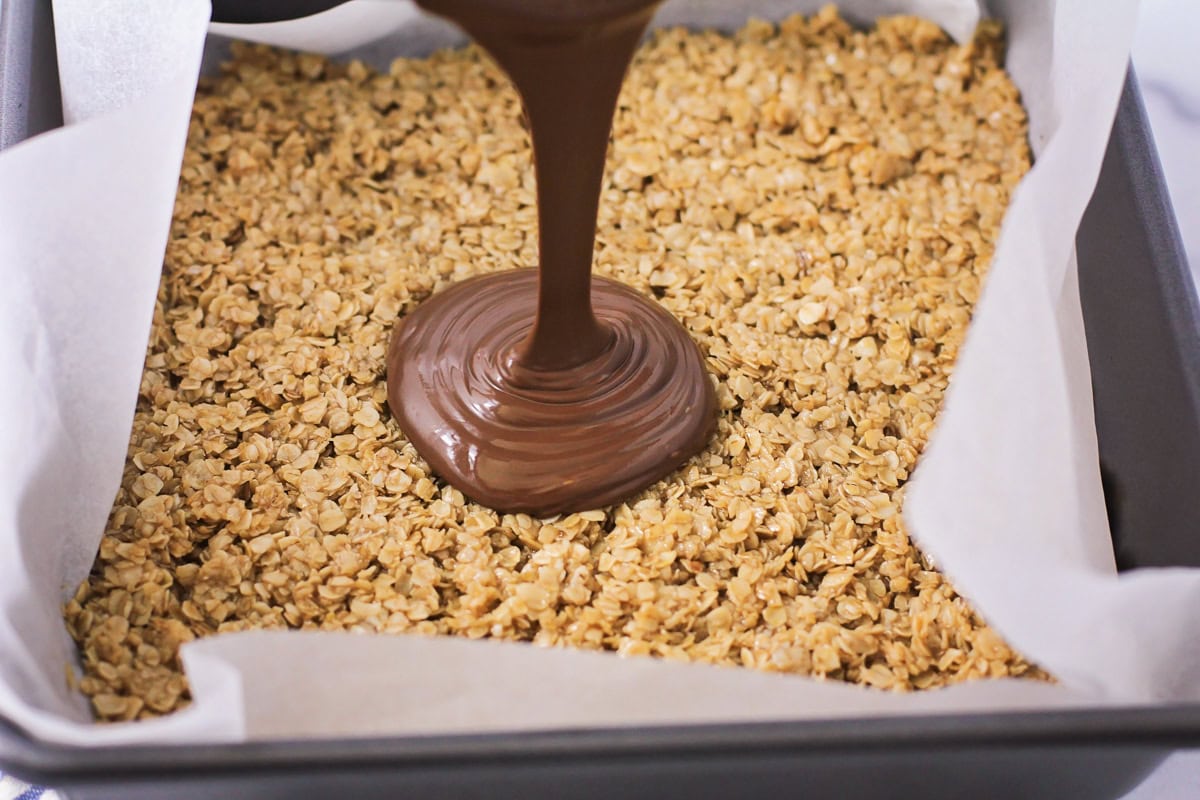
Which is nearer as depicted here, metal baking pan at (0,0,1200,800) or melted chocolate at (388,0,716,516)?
metal baking pan at (0,0,1200,800)

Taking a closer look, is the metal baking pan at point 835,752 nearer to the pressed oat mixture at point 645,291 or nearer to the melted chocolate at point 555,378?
the pressed oat mixture at point 645,291

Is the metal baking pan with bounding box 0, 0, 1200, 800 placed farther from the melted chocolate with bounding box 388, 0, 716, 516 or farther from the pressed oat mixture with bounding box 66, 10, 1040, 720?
the melted chocolate with bounding box 388, 0, 716, 516

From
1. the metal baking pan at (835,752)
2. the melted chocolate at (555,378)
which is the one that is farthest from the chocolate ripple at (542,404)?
→ the metal baking pan at (835,752)

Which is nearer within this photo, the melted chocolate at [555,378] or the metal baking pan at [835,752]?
the metal baking pan at [835,752]

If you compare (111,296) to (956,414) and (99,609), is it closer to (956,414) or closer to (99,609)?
(99,609)

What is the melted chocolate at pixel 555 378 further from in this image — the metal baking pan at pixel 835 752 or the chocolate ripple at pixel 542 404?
the metal baking pan at pixel 835 752

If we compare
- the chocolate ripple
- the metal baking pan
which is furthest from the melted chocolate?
the metal baking pan
